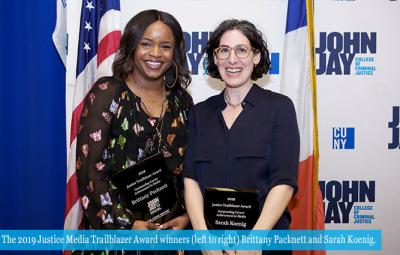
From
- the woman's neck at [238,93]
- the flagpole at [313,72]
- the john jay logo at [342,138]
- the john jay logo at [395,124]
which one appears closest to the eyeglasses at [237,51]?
the woman's neck at [238,93]

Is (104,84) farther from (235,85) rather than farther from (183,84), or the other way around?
(235,85)

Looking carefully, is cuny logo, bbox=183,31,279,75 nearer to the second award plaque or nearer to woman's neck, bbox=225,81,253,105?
woman's neck, bbox=225,81,253,105

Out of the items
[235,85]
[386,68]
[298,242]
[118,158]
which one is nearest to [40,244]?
[118,158]

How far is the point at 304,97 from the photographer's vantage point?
2469mm

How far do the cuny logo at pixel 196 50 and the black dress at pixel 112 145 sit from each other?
3.38 feet

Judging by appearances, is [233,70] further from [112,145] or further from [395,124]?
[395,124]

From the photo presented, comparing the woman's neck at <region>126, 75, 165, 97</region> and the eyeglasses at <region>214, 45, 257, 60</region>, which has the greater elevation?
the eyeglasses at <region>214, 45, 257, 60</region>

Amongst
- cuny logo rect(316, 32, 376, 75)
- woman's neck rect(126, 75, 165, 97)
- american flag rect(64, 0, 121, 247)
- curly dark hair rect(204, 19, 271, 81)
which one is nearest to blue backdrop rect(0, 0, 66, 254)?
american flag rect(64, 0, 121, 247)

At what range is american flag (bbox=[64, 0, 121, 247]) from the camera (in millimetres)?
2377

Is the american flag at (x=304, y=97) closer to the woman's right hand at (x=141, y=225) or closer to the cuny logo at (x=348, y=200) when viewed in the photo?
the cuny logo at (x=348, y=200)

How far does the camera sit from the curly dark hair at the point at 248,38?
1587 mm

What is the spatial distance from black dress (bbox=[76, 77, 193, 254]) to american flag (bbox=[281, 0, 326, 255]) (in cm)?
101

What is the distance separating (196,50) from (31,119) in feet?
4.11

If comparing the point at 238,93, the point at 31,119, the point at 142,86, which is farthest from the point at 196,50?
the point at 31,119
